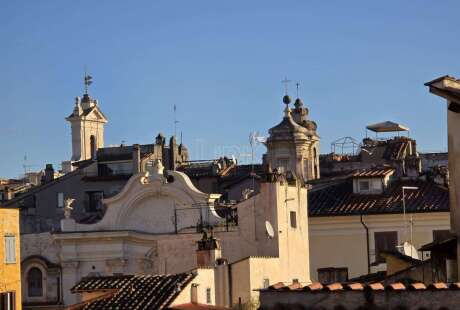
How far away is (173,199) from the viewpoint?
7300cm

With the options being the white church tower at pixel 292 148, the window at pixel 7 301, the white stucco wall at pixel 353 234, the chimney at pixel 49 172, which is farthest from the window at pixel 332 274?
the chimney at pixel 49 172

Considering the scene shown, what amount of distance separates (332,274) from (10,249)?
40.7 ft

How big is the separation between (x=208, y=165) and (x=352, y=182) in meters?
28.8

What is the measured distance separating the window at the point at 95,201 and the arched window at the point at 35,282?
16334 mm

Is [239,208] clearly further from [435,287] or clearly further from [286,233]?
[435,287]

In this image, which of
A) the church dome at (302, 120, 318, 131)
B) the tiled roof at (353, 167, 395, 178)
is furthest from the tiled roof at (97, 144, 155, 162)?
the tiled roof at (353, 167, 395, 178)

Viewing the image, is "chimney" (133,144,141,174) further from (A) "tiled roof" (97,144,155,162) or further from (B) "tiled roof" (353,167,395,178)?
(B) "tiled roof" (353,167,395,178)

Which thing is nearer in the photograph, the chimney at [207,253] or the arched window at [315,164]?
the chimney at [207,253]

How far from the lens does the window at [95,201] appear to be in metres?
93.2

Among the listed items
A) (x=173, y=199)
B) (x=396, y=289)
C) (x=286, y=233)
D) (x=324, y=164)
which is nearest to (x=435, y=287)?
(x=396, y=289)

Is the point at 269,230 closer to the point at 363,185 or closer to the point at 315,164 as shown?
the point at 363,185

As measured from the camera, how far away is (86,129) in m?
125

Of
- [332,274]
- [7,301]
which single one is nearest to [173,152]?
[332,274]

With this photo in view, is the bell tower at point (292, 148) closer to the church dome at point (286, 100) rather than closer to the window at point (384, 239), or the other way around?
the church dome at point (286, 100)
